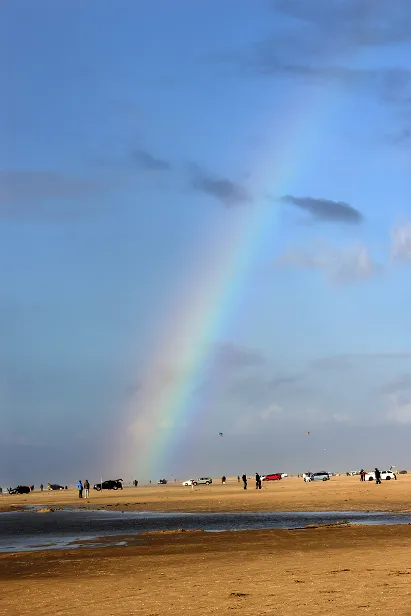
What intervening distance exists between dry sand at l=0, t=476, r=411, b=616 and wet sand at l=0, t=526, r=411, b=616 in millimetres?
27

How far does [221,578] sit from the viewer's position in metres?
23.2

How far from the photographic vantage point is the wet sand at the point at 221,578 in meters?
18.6

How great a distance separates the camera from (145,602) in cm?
1970

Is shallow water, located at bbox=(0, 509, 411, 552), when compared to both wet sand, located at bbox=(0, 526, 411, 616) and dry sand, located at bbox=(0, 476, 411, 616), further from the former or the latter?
wet sand, located at bbox=(0, 526, 411, 616)

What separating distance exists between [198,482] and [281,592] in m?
165

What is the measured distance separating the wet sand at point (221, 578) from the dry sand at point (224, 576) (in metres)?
0.03

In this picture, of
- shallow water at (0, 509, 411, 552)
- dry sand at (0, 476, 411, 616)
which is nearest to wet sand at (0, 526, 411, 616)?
dry sand at (0, 476, 411, 616)

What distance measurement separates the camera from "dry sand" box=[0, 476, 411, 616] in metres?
18.6

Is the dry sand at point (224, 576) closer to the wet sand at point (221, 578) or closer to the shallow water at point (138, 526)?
the wet sand at point (221, 578)

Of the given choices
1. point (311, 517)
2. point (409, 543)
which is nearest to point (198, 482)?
point (311, 517)

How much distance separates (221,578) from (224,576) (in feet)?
1.23

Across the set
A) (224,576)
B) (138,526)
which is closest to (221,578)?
(224,576)

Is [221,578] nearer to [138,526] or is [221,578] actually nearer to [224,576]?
[224,576]

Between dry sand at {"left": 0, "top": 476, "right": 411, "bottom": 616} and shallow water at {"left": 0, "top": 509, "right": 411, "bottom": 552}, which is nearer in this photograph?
dry sand at {"left": 0, "top": 476, "right": 411, "bottom": 616}
